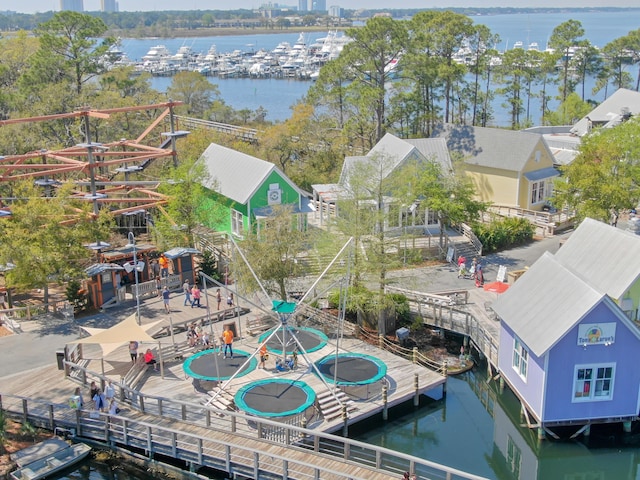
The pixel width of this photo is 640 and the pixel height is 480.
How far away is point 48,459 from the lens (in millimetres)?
24125

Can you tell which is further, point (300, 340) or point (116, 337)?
point (300, 340)

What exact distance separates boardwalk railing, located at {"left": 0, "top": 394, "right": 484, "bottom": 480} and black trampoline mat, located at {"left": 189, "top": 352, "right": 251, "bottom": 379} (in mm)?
1938

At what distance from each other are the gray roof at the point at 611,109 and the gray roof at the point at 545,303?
40.2m

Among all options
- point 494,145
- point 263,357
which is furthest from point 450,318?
point 494,145

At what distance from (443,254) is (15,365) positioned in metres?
25.1

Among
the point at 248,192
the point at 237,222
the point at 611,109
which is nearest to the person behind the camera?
the point at 248,192

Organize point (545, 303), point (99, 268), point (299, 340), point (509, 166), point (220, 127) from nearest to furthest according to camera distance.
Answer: point (545, 303)
point (299, 340)
point (99, 268)
point (509, 166)
point (220, 127)

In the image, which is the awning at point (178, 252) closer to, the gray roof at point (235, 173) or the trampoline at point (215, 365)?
the gray roof at point (235, 173)

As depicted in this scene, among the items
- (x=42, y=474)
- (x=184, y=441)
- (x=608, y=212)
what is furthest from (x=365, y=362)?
(x=608, y=212)

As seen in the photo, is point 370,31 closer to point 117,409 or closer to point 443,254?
point 443,254

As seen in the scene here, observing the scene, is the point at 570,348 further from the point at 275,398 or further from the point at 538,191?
the point at 538,191

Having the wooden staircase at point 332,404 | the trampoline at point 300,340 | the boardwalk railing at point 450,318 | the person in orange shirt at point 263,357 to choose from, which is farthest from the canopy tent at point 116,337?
the boardwalk railing at point 450,318

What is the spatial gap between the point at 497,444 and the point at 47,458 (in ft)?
55.0

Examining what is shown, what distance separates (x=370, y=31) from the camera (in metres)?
56.6
